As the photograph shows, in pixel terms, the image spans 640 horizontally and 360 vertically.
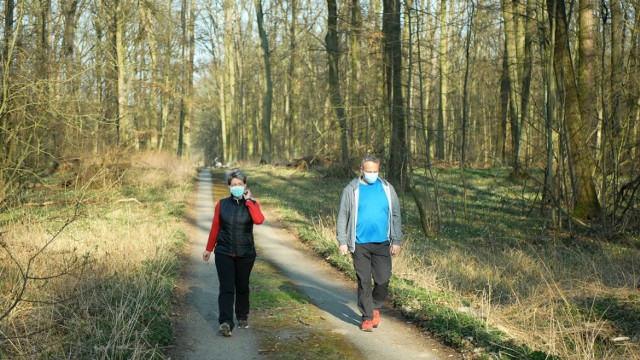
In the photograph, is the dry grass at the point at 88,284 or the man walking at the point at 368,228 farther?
the man walking at the point at 368,228

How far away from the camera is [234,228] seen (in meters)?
7.31

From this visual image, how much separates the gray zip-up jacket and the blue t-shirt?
6 centimetres

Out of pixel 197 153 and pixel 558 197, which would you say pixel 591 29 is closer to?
pixel 558 197

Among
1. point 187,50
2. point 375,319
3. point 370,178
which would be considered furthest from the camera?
point 187,50

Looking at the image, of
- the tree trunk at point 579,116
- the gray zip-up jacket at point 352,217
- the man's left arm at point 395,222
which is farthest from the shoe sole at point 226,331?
the tree trunk at point 579,116

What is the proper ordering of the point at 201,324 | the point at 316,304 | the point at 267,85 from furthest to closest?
1. the point at 267,85
2. the point at 316,304
3. the point at 201,324

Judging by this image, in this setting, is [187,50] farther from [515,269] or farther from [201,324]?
[201,324]

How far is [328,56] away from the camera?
89.9ft

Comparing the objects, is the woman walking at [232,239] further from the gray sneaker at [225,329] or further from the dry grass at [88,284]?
the dry grass at [88,284]

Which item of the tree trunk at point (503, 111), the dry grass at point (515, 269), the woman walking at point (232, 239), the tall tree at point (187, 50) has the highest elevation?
the tall tree at point (187, 50)

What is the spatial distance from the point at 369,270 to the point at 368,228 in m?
0.53

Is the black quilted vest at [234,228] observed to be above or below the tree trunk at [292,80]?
below

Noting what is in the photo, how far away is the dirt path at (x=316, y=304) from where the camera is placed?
21.9ft

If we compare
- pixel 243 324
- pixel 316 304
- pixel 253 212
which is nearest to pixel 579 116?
pixel 316 304
